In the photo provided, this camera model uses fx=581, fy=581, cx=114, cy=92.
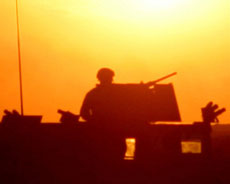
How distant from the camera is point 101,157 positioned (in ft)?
27.7

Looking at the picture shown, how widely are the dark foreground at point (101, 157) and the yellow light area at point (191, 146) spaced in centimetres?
8

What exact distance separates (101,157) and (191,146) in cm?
137

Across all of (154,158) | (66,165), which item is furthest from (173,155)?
(66,165)

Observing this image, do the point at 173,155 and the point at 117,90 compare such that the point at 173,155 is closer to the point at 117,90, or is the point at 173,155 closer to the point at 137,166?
the point at 137,166

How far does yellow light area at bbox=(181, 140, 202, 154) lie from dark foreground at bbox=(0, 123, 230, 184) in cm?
8

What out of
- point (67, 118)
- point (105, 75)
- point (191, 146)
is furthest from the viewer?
point (105, 75)

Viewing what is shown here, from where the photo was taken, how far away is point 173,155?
8258 mm

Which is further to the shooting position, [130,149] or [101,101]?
[130,149]

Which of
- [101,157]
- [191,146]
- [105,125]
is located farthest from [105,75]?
[191,146]

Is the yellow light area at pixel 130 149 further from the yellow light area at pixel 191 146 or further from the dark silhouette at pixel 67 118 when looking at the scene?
the dark silhouette at pixel 67 118

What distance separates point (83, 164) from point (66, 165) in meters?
0.26

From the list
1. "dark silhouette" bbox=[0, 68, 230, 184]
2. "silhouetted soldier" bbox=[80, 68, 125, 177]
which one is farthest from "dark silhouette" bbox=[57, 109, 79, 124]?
"silhouetted soldier" bbox=[80, 68, 125, 177]

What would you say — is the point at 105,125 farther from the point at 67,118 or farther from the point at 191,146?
the point at 191,146

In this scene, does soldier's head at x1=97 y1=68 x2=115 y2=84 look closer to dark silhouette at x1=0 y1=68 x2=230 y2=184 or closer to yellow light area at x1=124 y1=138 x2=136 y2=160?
dark silhouette at x1=0 y1=68 x2=230 y2=184
